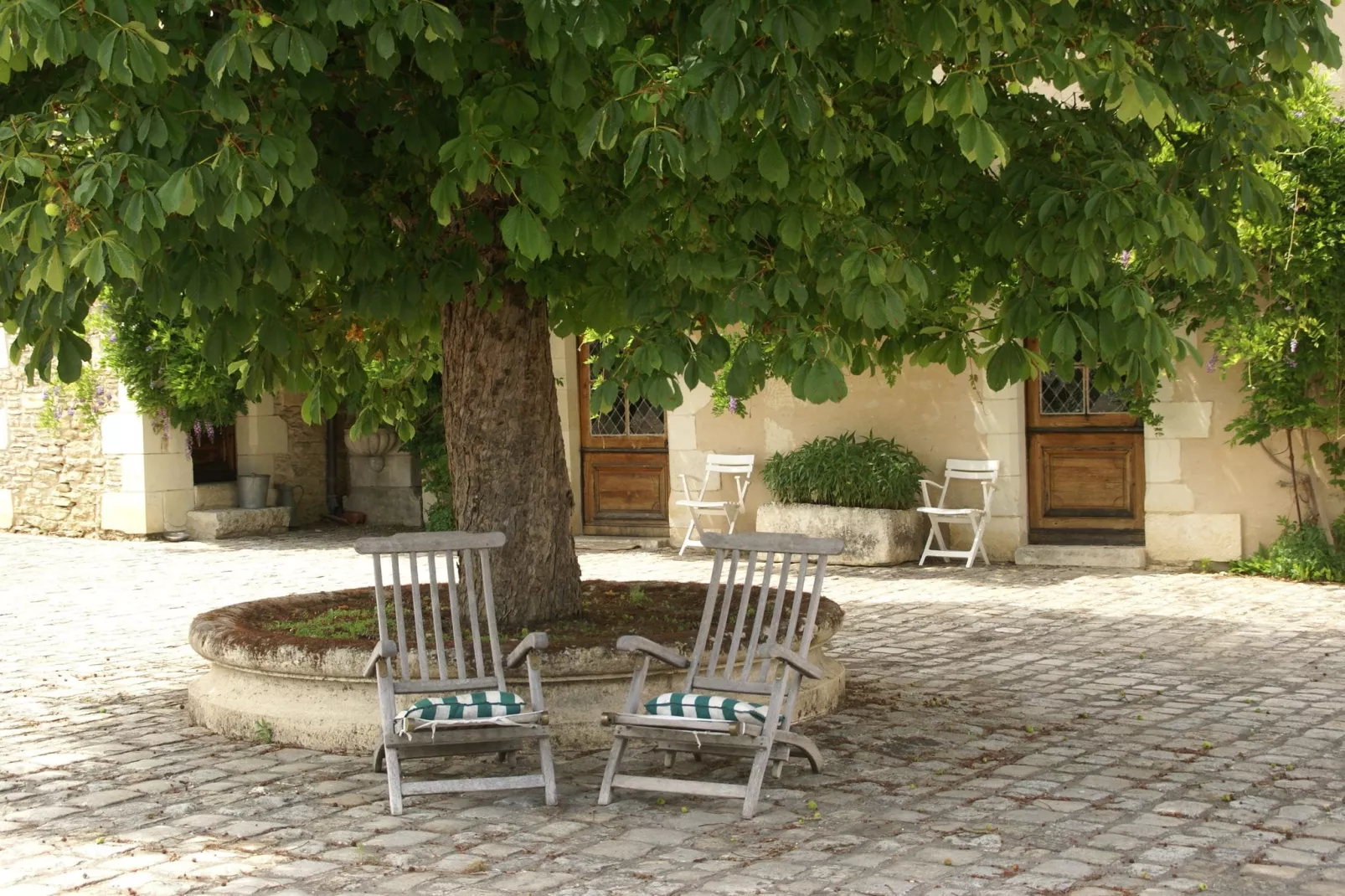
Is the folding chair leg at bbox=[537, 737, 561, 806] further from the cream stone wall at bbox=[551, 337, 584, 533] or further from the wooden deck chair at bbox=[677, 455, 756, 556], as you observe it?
the cream stone wall at bbox=[551, 337, 584, 533]

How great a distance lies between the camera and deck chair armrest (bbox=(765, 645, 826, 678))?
4953mm

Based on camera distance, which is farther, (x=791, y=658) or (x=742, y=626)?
(x=742, y=626)

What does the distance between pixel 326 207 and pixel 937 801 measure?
8.87 ft

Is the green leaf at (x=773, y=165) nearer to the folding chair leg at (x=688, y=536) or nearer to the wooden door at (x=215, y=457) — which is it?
the folding chair leg at (x=688, y=536)

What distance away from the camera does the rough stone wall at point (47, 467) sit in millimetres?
15086

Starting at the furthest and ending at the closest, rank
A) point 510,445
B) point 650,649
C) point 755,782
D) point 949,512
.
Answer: point 949,512 < point 510,445 < point 650,649 < point 755,782

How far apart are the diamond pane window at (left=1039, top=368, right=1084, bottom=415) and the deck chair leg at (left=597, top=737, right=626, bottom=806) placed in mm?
7071

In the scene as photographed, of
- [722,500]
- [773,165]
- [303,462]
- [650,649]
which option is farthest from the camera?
[303,462]

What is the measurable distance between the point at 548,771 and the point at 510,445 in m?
1.79

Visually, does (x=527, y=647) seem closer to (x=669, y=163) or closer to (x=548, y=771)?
(x=548, y=771)

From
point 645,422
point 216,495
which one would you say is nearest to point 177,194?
point 645,422

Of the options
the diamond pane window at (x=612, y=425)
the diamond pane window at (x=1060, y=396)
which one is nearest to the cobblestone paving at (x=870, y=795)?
the diamond pane window at (x=1060, y=396)

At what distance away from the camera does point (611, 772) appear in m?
5.00

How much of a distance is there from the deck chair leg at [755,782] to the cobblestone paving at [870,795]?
49 mm
